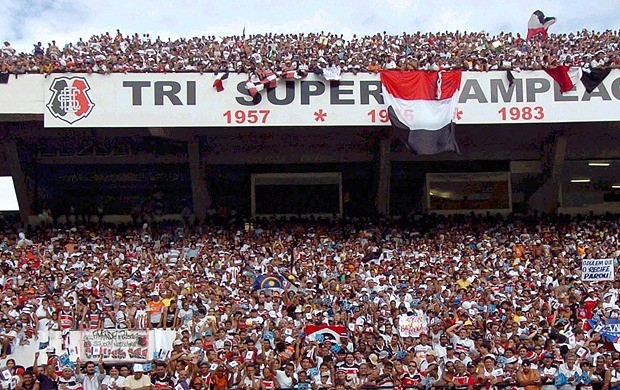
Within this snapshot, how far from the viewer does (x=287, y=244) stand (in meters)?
22.6

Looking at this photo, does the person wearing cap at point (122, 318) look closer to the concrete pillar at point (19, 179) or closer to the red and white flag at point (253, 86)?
the red and white flag at point (253, 86)

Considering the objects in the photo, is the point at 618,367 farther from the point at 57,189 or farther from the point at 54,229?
the point at 57,189

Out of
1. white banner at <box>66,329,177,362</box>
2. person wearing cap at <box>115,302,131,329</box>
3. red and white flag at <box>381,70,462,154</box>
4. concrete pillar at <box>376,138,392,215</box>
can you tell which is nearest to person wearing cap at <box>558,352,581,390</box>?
white banner at <box>66,329,177,362</box>

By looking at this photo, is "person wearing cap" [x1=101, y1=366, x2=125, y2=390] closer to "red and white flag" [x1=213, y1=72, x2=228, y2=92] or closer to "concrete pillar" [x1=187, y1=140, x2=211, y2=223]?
"red and white flag" [x1=213, y1=72, x2=228, y2=92]

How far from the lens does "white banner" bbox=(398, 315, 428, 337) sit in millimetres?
14523

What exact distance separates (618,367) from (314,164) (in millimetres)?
16498

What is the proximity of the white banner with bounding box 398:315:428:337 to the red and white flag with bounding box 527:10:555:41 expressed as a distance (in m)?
14.9

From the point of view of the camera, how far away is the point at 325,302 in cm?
1619

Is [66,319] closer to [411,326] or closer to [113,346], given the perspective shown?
[113,346]

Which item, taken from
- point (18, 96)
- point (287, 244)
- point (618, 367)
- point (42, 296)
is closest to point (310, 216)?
point (287, 244)

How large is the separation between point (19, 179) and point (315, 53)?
10108 millimetres

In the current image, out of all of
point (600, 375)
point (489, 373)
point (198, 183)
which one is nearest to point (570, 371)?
point (600, 375)

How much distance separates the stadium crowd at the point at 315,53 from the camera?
22297 millimetres

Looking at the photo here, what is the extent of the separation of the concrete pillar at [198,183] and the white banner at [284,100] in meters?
3.11
